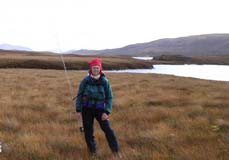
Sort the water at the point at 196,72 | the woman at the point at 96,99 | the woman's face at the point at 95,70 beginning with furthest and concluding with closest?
the water at the point at 196,72 → the woman at the point at 96,99 → the woman's face at the point at 95,70

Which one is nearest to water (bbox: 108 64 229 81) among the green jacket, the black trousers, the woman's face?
the black trousers

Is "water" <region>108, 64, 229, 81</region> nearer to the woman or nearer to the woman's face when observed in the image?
the woman

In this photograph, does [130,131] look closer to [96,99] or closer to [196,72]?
[96,99]

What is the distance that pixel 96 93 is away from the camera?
7047 mm

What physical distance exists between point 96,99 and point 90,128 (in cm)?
68

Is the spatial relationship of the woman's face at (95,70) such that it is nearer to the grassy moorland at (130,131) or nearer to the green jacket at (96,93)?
the green jacket at (96,93)

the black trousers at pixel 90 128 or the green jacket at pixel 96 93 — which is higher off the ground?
the green jacket at pixel 96 93

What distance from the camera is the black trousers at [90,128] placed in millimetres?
7195

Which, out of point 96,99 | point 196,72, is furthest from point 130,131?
point 196,72

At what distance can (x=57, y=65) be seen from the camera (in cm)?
6241

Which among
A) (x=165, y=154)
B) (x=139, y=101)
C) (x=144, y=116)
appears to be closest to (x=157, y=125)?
(x=144, y=116)

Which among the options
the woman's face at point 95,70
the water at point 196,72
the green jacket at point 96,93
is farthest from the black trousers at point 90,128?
the water at point 196,72

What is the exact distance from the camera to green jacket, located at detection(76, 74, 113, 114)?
277 inches

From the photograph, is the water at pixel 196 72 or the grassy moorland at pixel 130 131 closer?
the grassy moorland at pixel 130 131
